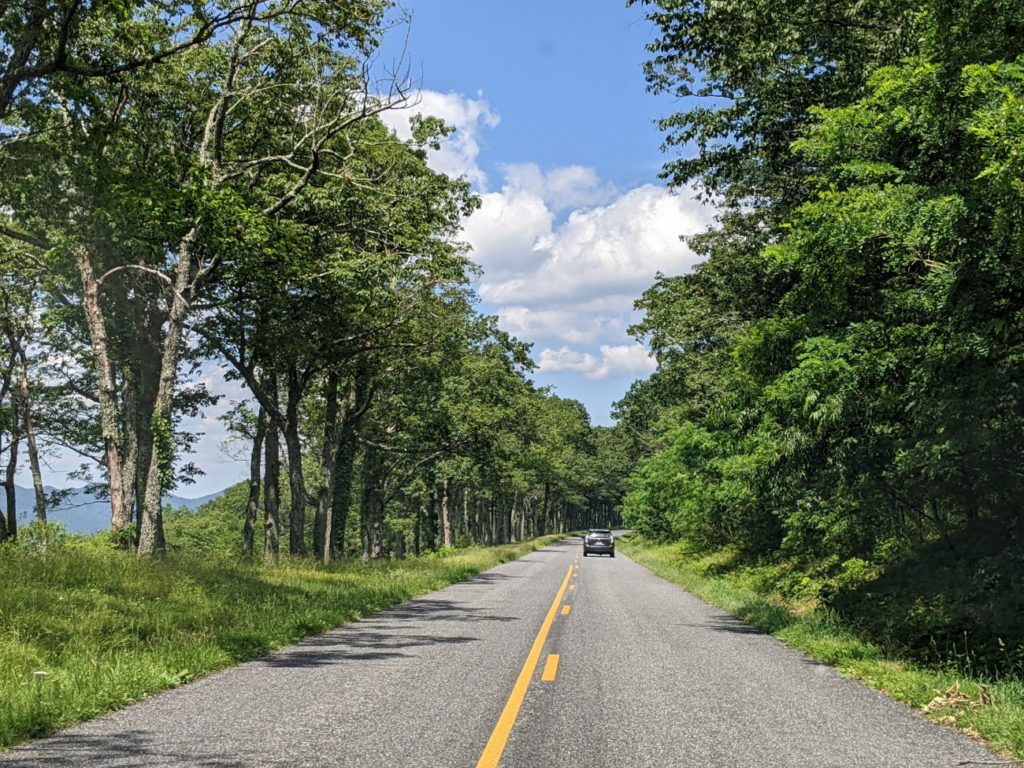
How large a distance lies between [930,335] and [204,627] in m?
10.5

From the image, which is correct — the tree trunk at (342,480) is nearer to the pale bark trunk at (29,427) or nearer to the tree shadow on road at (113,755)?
the pale bark trunk at (29,427)

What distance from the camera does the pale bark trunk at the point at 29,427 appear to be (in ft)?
101

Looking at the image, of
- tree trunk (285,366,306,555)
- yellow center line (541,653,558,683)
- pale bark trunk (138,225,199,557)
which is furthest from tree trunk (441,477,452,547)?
yellow center line (541,653,558,683)

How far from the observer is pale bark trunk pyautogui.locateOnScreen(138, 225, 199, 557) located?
15.5 metres

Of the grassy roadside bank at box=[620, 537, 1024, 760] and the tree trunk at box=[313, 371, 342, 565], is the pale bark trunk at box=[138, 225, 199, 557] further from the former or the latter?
the grassy roadside bank at box=[620, 537, 1024, 760]

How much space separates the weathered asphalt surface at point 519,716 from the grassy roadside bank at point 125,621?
0.39 meters

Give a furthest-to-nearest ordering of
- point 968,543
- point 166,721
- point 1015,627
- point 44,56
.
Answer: point 968,543 → point 44,56 → point 1015,627 → point 166,721

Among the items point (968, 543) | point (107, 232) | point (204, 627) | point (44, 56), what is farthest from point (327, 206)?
point (968, 543)

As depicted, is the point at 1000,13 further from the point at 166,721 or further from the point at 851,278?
the point at 166,721

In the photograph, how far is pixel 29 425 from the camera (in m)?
32.0

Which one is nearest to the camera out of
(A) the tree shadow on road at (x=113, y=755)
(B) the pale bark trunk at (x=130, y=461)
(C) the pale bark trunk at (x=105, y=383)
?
(A) the tree shadow on road at (x=113, y=755)

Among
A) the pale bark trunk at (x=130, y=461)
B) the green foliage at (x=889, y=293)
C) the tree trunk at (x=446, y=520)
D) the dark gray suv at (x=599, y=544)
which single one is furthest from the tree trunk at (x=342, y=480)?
the green foliage at (x=889, y=293)

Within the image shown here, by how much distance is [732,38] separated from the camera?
38.4 feet

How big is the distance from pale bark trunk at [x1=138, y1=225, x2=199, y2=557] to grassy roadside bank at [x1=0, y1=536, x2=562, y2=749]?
2.94ft
